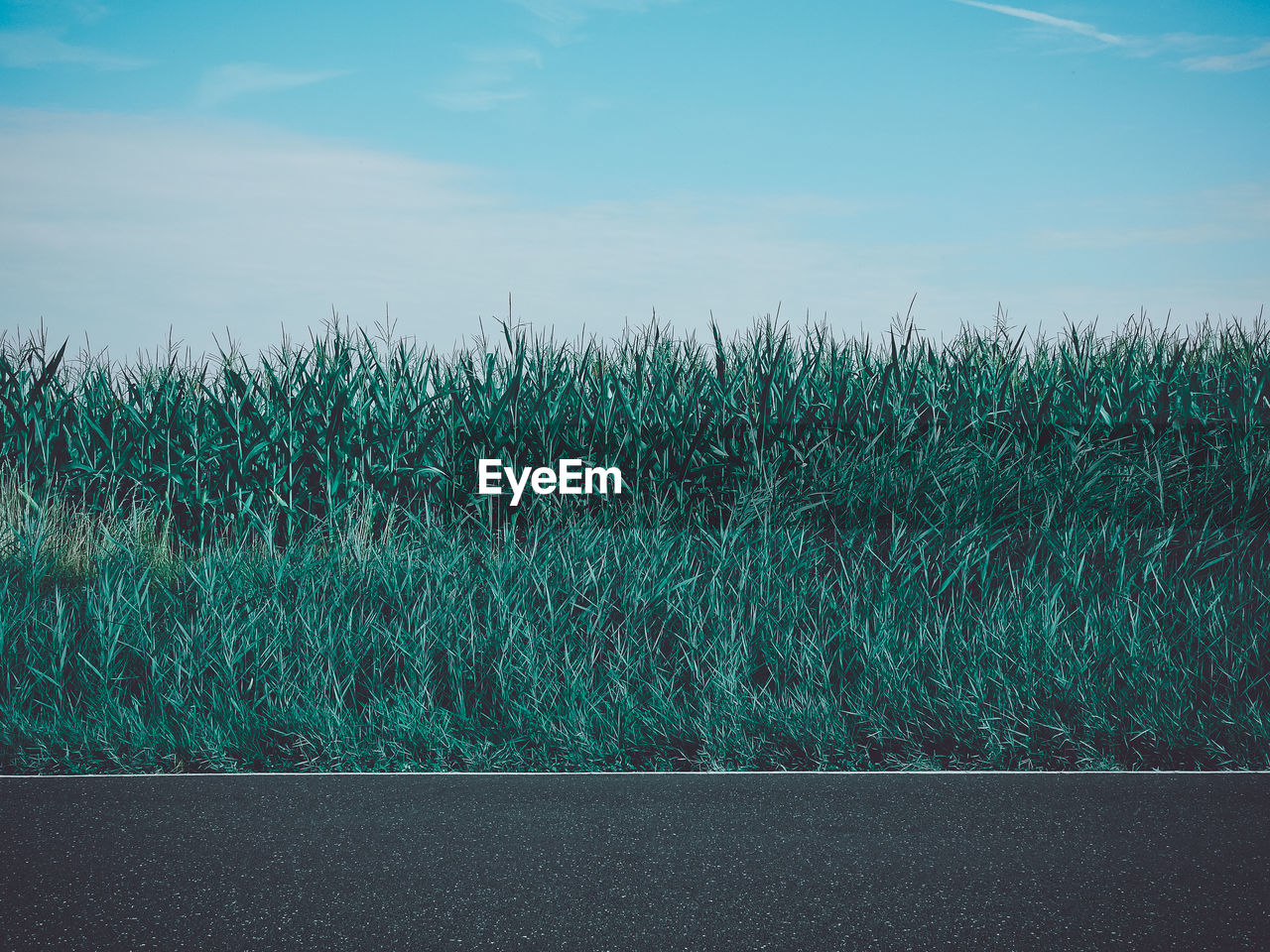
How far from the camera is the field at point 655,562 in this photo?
6.05 m

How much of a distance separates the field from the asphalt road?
689mm

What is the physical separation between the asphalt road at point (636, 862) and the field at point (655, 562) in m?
0.69

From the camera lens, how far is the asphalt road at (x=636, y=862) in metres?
3.57

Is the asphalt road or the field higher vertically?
the field

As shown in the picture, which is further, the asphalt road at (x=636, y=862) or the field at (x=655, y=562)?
the field at (x=655, y=562)

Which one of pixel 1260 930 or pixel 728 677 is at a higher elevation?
pixel 728 677

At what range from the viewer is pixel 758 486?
8609mm

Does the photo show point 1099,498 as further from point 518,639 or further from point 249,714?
point 249,714

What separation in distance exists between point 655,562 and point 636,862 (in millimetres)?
3475

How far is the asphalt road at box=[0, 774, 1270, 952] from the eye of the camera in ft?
11.7

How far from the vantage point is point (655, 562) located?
750 cm

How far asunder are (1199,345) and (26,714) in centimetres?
1160

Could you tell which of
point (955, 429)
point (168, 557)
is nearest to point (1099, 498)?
point (955, 429)

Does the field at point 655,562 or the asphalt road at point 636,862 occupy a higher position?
the field at point 655,562
